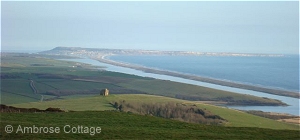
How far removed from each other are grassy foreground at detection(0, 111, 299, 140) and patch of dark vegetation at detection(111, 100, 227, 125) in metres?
13.0

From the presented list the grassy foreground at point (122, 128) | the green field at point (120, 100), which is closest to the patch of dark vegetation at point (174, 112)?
the green field at point (120, 100)

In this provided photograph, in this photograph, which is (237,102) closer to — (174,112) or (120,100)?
(120,100)

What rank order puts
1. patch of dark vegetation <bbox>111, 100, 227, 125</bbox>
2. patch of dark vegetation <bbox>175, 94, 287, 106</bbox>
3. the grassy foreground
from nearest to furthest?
the grassy foreground → patch of dark vegetation <bbox>111, 100, 227, 125</bbox> → patch of dark vegetation <bbox>175, 94, 287, 106</bbox>

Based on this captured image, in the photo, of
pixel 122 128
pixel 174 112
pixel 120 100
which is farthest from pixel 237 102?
pixel 122 128

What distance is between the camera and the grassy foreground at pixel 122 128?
15.0 metres

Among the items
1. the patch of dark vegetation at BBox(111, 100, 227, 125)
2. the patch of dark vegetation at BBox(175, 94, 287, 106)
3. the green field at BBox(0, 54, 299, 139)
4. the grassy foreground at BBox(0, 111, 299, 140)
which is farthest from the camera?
the patch of dark vegetation at BBox(175, 94, 287, 106)

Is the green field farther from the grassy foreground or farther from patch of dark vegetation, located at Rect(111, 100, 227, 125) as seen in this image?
patch of dark vegetation, located at Rect(111, 100, 227, 125)

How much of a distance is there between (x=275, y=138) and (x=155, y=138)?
14.9 feet

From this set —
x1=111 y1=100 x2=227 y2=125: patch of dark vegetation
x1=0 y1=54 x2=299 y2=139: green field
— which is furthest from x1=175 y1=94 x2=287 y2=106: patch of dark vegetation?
x1=111 y1=100 x2=227 y2=125: patch of dark vegetation

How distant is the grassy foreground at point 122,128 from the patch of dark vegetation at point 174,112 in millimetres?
12997

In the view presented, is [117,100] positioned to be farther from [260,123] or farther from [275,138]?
[275,138]

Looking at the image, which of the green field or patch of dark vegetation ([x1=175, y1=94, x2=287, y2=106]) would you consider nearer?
the green field

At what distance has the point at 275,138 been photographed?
53.8 ft

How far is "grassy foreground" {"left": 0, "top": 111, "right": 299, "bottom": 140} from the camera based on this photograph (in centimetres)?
1499
